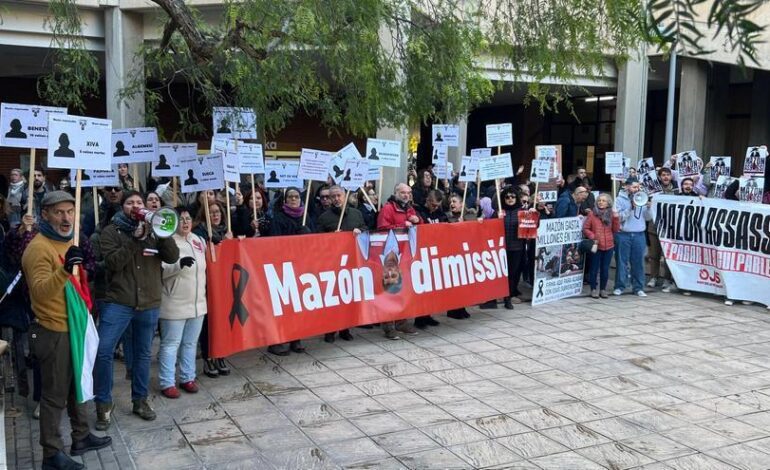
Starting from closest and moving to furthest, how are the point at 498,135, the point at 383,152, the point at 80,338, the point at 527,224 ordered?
1. the point at 80,338
2. the point at 383,152
3. the point at 527,224
4. the point at 498,135

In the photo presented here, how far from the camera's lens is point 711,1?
1.56m

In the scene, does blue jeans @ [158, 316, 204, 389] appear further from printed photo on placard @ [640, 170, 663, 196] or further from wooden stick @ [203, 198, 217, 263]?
printed photo on placard @ [640, 170, 663, 196]

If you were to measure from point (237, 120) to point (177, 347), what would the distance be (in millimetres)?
2992

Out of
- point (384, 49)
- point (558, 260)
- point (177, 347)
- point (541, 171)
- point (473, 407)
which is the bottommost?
point (473, 407)

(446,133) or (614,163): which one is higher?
(446,133)

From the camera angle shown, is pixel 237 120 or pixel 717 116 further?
pixel 717 116

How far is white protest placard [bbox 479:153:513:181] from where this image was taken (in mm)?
10336

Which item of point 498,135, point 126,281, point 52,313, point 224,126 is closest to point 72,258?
point 52,313

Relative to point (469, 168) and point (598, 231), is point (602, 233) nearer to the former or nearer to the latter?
point (598, 231)

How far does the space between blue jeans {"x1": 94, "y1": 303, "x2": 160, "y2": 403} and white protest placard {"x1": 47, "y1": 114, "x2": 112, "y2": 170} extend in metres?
1.34

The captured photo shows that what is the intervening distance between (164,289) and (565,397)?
12.4 feet

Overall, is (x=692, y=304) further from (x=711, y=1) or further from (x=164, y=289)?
(x=711, y=1)

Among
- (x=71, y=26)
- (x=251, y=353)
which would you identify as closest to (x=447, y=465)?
(x=251, y=353)

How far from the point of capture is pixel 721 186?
1197 centimetres
